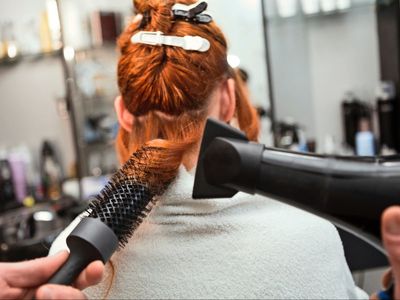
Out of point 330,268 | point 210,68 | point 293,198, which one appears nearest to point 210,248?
point 330,268

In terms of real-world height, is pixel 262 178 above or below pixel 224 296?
above

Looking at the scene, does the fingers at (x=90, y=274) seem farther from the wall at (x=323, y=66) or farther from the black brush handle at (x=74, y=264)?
the wall at (x=323, y=66)

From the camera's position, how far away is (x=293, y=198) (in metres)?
0.39

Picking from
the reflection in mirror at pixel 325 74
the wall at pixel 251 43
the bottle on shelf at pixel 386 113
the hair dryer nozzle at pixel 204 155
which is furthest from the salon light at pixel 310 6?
the hair dryer nozzle at pixel 204 155

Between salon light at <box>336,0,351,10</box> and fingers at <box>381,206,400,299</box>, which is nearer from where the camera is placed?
fingers at <box>381,206,400,299</box>

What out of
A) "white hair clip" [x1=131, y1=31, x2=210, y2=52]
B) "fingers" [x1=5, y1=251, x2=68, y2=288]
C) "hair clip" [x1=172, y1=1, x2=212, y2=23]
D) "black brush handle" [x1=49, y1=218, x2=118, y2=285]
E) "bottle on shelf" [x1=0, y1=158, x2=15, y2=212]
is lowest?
"bottle on shelf" [x1=0, y1=158, x2=15, y2=212]

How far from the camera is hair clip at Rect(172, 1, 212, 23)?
0.87 m

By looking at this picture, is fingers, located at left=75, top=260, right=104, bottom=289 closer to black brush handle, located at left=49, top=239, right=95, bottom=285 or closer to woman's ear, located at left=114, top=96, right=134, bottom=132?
black brush handle, located at left=49, top=239, right=95, bottom=285

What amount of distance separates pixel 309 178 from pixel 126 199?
25 cm

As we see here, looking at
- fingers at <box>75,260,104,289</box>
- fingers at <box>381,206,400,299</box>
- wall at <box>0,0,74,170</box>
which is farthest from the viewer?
wall at <box>0,0,74,170</box>

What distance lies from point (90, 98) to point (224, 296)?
1539 mm

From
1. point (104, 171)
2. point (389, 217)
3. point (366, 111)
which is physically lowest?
point (104, 171)

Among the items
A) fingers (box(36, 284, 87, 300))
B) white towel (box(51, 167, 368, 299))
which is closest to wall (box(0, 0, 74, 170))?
white towel (box(51, 167, 368, 299))

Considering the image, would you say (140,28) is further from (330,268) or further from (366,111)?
(366,111)
